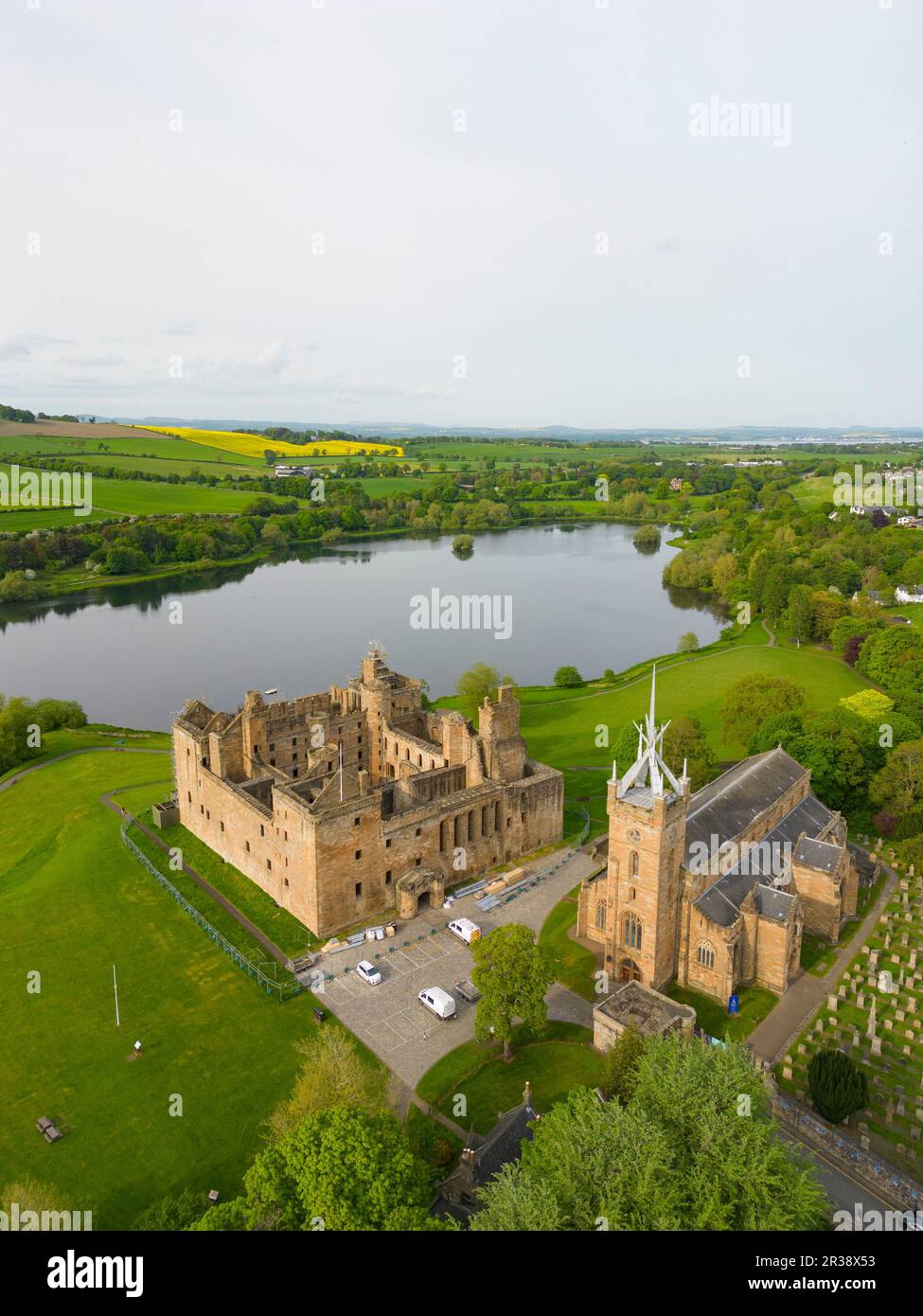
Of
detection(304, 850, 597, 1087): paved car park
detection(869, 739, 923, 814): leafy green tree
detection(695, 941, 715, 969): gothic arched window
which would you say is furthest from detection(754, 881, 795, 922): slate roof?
detection(869, 739, 923, 814): leafy green tree

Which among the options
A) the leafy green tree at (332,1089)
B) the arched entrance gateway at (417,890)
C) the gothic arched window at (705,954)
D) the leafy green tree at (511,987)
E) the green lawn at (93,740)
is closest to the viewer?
the leafy green tree at (332,1089)

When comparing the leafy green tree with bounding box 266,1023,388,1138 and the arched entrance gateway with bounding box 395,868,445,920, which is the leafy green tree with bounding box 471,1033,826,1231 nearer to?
the leafy green tree with bounding box 266,1023,388,1138

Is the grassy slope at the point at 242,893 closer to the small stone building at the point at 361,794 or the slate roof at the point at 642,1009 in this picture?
the small stone building at the point at 361,794

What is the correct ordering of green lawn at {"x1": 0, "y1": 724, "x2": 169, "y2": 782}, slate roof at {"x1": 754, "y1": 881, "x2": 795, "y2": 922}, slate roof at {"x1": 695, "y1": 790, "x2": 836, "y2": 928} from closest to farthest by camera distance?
slate roof at {"x1": 754, "y1": 881, "x2": 795, "y2": 922}, slate roof at {"x1": 695, "y1": 790, "x2": 836, "y2": 928}, green lawn at {"x1": 0, "y1": 724, "x2": 169, "y2": 782}

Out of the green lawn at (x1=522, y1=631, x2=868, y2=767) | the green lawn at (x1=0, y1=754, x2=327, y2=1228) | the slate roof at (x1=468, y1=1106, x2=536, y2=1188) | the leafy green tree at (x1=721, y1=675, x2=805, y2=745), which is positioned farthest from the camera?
the green lawn at (x1=522, y1=631, x2=868, y2=767)

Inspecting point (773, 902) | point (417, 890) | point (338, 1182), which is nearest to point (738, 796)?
point (773, 902)

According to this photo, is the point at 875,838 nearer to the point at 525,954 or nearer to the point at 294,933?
the point at 525,954

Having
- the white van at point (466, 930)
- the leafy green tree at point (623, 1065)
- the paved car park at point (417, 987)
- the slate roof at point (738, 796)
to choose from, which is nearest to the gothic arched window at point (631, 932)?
the paved car park at point (417, 987)

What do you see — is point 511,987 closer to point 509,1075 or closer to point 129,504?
point 509,1075
